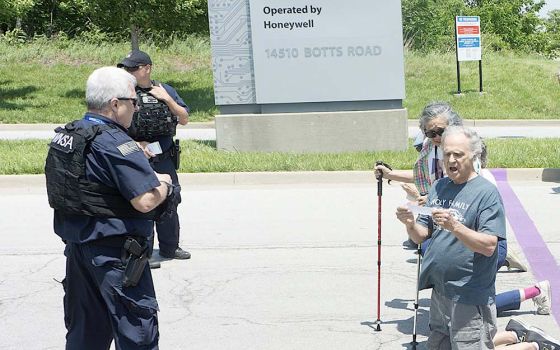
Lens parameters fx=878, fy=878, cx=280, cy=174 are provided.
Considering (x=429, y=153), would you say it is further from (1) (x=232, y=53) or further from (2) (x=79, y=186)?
(1) (x=232, y=53)

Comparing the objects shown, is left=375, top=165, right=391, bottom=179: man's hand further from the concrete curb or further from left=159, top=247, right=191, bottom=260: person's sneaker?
the concrete curb

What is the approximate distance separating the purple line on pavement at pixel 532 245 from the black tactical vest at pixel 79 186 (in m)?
3.51

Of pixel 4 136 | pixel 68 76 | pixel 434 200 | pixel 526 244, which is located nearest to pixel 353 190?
pixel 526 244

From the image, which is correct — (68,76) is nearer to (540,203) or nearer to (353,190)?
(353,190)

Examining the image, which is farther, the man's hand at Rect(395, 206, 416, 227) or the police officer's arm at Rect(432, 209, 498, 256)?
the man's hand at Rect(395, 206, 416, 227)

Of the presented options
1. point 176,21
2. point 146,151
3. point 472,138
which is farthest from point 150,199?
point 176,21

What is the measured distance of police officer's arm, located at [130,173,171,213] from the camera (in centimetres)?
403

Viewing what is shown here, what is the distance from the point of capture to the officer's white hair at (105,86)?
4.08 meters

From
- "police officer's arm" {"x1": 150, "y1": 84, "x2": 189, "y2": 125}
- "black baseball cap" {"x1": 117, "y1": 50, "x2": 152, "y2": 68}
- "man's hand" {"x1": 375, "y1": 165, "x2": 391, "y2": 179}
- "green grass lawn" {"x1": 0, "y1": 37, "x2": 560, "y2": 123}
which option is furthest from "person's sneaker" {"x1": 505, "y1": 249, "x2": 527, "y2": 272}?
"green grass lawn" {"x1": 0, "y1": 37, "x2": 560, "y2": 123}

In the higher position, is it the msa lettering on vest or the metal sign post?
the metal sign post

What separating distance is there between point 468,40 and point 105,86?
20096 millimetres

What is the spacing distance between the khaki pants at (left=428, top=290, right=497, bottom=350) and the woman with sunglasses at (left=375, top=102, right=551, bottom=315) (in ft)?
3.31

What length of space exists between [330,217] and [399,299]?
3.21m

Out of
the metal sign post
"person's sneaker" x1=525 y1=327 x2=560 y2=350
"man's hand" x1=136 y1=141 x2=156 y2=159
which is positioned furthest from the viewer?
the metal sign post
